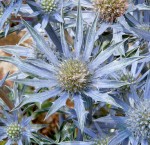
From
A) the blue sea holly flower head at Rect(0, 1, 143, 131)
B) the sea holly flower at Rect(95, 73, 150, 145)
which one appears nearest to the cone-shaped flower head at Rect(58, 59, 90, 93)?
the blue sea holly flower head at Rect(0, 1, 143, 131)

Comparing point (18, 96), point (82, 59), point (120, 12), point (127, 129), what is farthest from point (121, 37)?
point (18, 96)

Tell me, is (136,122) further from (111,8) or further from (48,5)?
(48,5)

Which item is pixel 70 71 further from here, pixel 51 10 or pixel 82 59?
pixel 51 10

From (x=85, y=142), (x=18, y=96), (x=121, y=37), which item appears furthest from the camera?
(x=18, y=96)

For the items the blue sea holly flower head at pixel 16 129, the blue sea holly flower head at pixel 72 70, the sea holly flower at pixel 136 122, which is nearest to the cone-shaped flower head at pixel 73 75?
the blue sea holly flower head at pixel 72 70

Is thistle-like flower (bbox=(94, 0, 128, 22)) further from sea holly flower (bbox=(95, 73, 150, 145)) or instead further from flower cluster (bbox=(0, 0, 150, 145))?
sea holly flower (bbox=(95, 73, 150, 145))

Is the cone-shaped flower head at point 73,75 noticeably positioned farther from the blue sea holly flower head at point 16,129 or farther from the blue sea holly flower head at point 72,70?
the blue sea holly flower head at point 16,129

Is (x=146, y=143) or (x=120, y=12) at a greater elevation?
(x=120, y=12)
